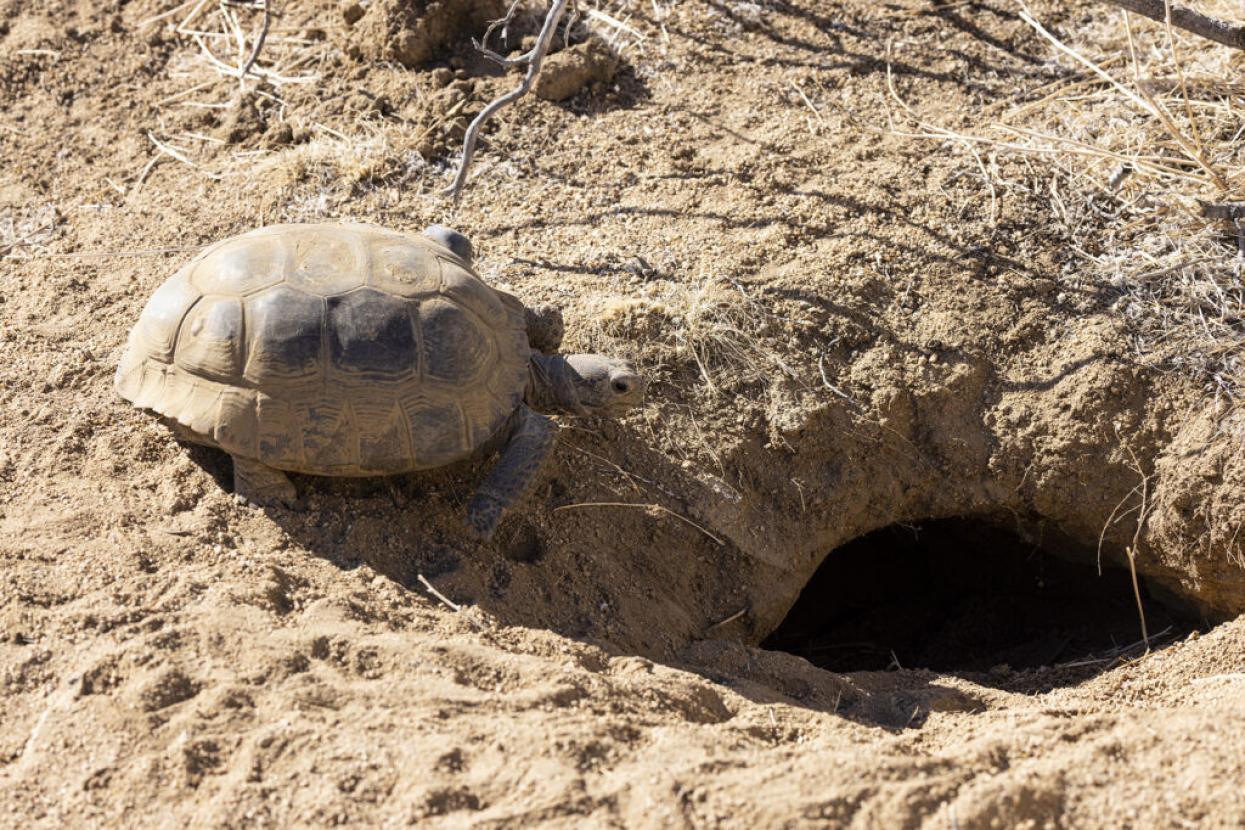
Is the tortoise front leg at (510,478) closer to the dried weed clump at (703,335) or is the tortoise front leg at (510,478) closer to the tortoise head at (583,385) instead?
the tortoise head at (583,385)

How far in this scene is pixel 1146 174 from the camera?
20.1ft

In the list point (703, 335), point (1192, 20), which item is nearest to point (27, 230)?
point (703, 335)

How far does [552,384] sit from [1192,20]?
344 cm

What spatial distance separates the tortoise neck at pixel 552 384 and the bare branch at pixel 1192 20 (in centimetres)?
304

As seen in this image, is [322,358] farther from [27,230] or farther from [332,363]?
[27,230]

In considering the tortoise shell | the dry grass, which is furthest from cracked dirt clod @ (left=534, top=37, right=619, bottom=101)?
the dry grass

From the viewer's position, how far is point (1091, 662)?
537 centimetres

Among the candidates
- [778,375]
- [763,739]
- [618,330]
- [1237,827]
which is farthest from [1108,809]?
A: [618,330]

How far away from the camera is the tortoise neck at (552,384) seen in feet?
16.3

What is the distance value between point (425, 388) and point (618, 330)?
4.72 ft

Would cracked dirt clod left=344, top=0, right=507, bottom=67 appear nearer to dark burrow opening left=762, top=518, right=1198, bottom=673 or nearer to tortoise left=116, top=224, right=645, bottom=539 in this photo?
tortoise left=116, top=224, right=645, bottom=539

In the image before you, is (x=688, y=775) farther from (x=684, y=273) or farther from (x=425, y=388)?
(x=684, y=273)

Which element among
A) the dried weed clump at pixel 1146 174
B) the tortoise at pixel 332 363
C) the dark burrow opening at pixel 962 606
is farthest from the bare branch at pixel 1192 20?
the tortoise at pixel 332 363

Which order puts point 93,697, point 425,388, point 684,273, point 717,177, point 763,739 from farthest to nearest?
1. point 717,177
2. point 684,273
3. point 425,388
4. point 763,739
5. point 93,697
